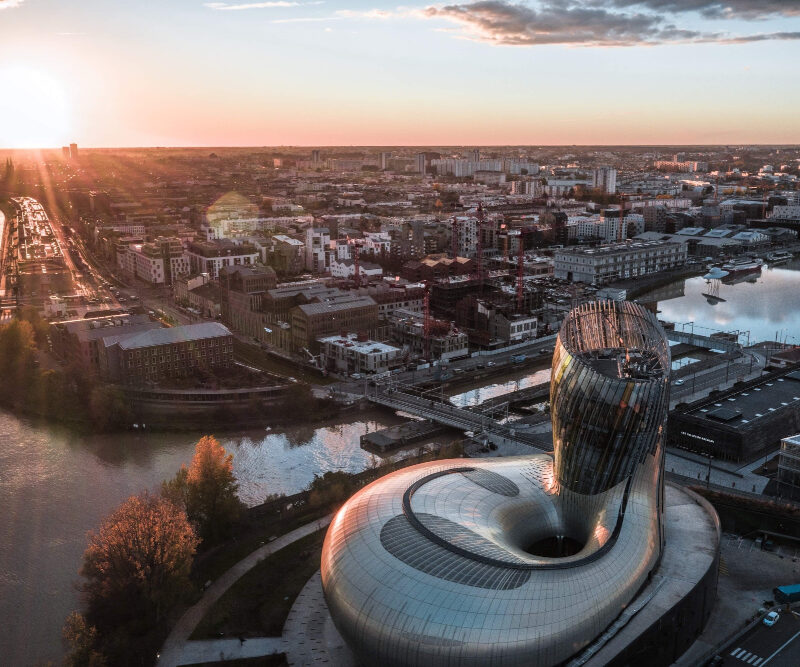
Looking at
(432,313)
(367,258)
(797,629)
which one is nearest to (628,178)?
(367,258)

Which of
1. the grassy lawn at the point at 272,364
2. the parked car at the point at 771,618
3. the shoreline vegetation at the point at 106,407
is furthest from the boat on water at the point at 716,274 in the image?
the parked car at the point at 771,618

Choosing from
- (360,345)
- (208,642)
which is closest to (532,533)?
(208,642)

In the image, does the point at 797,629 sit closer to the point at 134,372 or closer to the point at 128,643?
the point at 128,643

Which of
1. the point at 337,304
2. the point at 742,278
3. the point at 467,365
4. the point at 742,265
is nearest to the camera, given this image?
the point at 467,365

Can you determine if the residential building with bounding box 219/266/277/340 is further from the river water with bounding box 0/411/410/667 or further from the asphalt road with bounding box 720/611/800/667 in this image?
the asphalt road with bounding box 720/611/800/667

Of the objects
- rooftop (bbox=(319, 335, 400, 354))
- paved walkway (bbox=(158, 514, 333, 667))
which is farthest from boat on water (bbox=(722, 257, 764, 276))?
paved walkway (bbox=(158, 514, 333, 667))

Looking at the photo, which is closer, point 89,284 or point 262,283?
point 262,283

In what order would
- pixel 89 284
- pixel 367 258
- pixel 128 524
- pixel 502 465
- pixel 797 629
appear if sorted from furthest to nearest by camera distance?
pixel 367 258
pixel 89 284
pixel 502 465
pixel 128 524
pixel 797 629

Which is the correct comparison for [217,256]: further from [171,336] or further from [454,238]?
[171,336]
